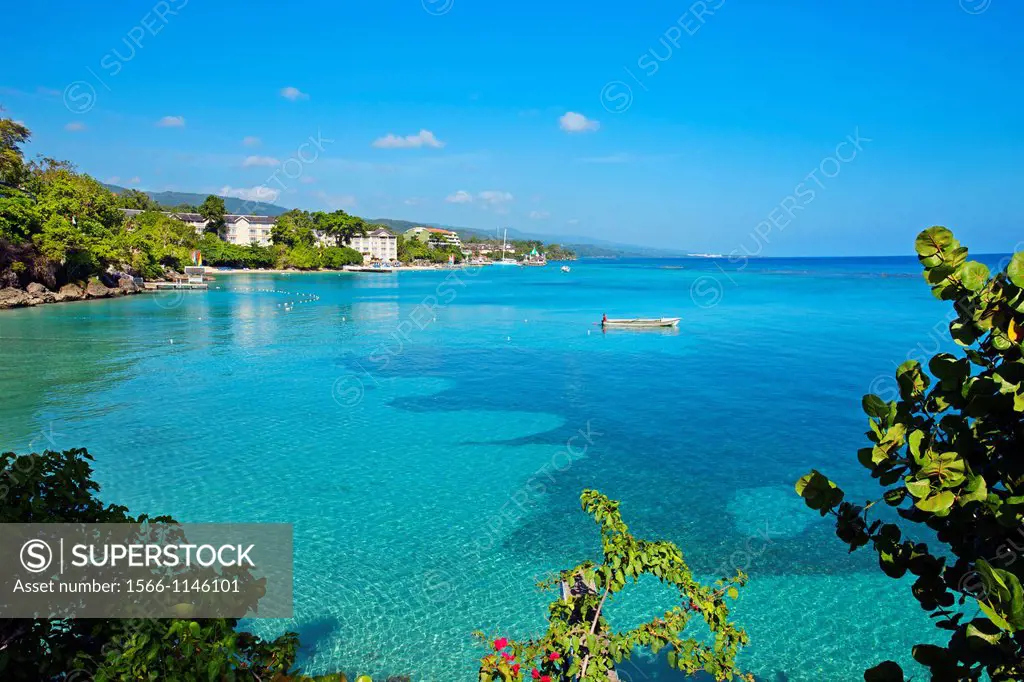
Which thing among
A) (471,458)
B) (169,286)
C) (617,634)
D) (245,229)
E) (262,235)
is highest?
(245,229)

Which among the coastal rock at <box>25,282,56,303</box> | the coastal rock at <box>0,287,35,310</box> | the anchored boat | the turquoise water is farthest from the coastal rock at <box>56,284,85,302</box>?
the anchored boat

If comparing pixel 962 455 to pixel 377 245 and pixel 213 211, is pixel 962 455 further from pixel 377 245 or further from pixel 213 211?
pixel 377 245

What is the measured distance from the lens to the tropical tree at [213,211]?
5719 inches

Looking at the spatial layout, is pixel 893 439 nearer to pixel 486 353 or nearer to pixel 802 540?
pixel 802 540

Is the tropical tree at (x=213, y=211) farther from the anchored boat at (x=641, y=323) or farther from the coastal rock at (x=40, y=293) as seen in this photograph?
the anchored boat at (x=641, y=323)

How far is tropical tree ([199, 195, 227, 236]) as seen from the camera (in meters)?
145

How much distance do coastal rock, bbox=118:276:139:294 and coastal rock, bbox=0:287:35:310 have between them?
14251 millimetres

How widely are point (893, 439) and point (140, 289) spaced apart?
86851 mm

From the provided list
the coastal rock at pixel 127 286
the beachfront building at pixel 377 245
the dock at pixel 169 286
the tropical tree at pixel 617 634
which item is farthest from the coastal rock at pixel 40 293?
the beachfront building at pixel 377 245

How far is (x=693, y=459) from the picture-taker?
18188mm

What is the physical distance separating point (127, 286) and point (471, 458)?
230 ft

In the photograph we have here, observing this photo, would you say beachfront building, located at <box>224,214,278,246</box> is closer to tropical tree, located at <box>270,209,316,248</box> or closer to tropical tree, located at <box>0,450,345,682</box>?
tropical tree, located at <box>270,209,316,248</box>

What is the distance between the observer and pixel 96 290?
212 ft

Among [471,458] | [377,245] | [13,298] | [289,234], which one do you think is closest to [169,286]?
[13,298]
